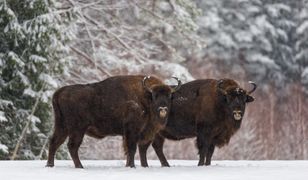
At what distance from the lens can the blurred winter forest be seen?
21469 mm

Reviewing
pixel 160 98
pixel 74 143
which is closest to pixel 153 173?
pixel 160 98

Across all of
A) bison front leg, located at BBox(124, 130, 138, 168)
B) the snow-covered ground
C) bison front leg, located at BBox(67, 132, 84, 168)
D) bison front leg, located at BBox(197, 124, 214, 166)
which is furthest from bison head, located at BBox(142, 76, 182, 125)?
bison front leg, located at BBox(67, 132, 84, 168)

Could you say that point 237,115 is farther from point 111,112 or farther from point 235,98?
point 111,112

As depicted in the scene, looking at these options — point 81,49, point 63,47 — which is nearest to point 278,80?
point 81,49

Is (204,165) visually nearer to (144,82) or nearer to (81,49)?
(144,82)

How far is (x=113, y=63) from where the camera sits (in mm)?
27281

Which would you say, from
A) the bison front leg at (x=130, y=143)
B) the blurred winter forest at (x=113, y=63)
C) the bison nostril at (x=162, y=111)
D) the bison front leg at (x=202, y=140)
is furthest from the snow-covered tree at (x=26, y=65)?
the bison nostril at (x=162, y=111)

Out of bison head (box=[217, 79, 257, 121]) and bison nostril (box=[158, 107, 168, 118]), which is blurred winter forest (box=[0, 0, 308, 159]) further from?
bison nostril (box=[158, 107, 168, 118])

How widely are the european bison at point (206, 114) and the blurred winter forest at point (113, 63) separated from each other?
6458mm

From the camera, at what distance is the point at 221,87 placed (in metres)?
15.1

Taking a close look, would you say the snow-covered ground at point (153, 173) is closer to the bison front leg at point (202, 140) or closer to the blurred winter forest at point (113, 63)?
the bison front leg at point (202, 140)

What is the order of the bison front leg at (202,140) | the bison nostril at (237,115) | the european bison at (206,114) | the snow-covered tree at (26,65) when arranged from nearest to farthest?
the bison nostril at (237,115), the european bison at (206,114), the bison front leg at (202,140), the snow-covered tree at (26,65)

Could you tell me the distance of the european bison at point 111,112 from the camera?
14.1 metres

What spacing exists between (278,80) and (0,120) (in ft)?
96.9
